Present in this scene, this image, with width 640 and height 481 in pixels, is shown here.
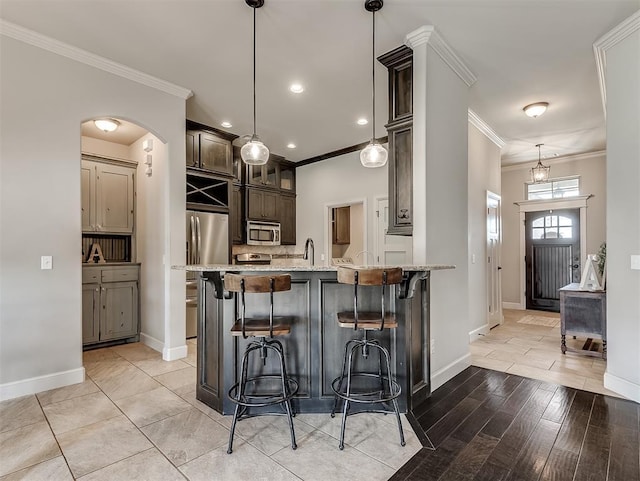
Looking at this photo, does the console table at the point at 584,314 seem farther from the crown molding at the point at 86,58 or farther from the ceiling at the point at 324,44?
the crown molding at the point at 86,58

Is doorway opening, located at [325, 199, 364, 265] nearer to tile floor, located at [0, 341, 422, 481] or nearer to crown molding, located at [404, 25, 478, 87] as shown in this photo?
crown molding, located at [404, 25, 478, 87]

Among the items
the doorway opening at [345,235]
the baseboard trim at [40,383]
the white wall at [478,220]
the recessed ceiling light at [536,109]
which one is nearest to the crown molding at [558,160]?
the white wall at [478,220]

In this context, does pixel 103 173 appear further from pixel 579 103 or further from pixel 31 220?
pixel 579 103

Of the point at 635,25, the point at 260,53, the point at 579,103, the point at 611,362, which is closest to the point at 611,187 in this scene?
the point at 635,25

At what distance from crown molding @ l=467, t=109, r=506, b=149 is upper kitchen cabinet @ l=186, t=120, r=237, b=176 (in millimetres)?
3325

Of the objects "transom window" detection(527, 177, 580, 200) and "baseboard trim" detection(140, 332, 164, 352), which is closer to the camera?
"baseboard trim" detection(140, 332, 164, 352)

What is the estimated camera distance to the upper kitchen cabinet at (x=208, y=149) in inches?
181

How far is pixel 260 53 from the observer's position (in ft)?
10.3

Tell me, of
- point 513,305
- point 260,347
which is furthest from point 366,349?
point 513,305

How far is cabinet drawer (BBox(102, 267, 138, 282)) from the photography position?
4.33 metres

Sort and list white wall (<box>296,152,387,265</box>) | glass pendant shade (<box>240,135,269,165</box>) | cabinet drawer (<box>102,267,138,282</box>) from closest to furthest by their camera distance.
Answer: glass pendant shade (<box>240,135,269,165</box>) → cabinet drawer (<box>102,267,138,282</box>) → white wall (<box>296,152,387,265</box>)

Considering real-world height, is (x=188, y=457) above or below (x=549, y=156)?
below

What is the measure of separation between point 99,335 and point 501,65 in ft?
17.9

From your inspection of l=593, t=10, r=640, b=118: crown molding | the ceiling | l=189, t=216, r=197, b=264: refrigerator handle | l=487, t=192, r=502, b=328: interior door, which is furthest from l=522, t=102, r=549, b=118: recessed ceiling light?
l=189, t=216, r=197, b=264: refrigerator handle
